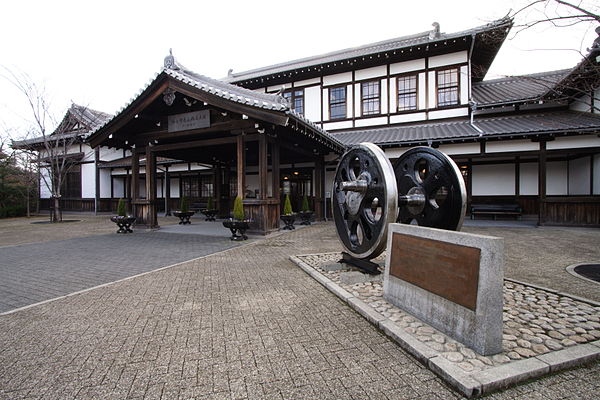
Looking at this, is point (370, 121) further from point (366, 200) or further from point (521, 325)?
point (521, 325)

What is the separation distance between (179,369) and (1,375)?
1399 mm

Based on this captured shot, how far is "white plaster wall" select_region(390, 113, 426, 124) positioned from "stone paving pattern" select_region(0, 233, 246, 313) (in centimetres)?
1062

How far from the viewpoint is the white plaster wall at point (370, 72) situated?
1492 cm

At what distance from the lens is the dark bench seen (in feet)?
42.4

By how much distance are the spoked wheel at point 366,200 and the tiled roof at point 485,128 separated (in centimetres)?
773

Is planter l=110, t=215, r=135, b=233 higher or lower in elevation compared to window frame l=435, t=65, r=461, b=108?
lower

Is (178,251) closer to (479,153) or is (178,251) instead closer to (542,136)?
(479,153)

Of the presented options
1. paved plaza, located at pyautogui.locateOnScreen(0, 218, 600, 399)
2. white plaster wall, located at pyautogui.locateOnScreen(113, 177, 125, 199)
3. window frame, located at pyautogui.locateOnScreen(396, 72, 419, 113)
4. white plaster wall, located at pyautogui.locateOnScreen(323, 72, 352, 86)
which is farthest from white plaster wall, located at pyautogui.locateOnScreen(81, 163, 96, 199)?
window frame, located at pyautogui.locateOnScreen(396, 72, 419, 113)

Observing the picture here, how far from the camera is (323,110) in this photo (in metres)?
16.3

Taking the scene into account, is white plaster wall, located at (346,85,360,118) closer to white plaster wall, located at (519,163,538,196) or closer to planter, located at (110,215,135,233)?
white plaster wall, located at (519,163,538,196)

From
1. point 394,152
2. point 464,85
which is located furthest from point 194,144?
point 464,85

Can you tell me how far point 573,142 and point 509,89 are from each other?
5.50m

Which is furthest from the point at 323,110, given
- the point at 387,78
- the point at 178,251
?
the point at 178,251

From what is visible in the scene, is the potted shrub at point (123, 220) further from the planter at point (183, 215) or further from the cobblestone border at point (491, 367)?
the cobblestone border at point (491, 367)
